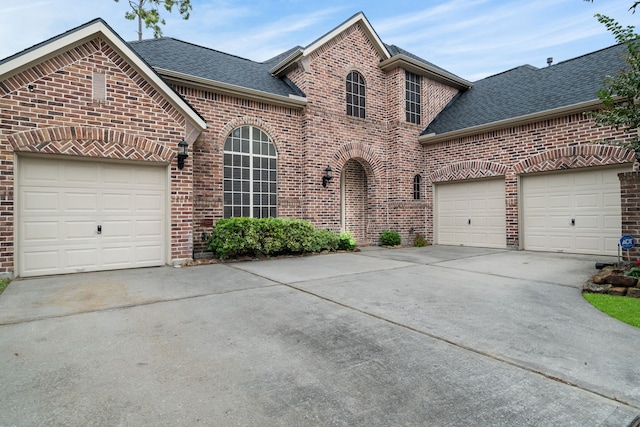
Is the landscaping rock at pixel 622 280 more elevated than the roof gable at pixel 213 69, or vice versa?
the roof gable at pixel 213 69

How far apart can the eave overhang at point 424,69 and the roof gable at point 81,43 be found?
317 inches

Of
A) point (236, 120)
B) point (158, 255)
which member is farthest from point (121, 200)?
point (236, 120)

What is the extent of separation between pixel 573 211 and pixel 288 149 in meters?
8.72

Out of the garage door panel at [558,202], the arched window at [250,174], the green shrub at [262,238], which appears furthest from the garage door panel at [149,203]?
the garage door panel at [558,202]

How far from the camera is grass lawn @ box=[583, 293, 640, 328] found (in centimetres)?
409

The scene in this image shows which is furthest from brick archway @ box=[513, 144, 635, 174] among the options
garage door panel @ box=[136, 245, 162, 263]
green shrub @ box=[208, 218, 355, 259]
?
garage door panel @ box=[136, 245, 162, 263]

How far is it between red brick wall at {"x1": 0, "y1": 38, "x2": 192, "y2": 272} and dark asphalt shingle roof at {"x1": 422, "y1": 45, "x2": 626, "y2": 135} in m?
9.82

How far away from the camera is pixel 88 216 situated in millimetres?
7203

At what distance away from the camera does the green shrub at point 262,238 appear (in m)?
8.49

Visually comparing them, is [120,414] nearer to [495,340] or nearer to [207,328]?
[207,328]

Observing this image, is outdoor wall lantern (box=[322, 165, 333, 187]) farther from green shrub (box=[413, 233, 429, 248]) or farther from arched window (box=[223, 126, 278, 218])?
green shrub (box=[413, 233, 429, 248])

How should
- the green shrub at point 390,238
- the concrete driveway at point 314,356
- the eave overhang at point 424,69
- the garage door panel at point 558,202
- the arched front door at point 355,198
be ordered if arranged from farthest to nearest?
the arched front door at point 355,198, the eave overhang at point 424,69, the green shrub at point 390,238, the garage door panel at point 558,202, the concrete driveway at point 314,356

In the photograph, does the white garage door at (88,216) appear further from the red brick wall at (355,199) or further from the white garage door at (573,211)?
the white garage door at (573,211)

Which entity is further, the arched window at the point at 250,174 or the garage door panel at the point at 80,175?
the arched window at the point at 250,174
